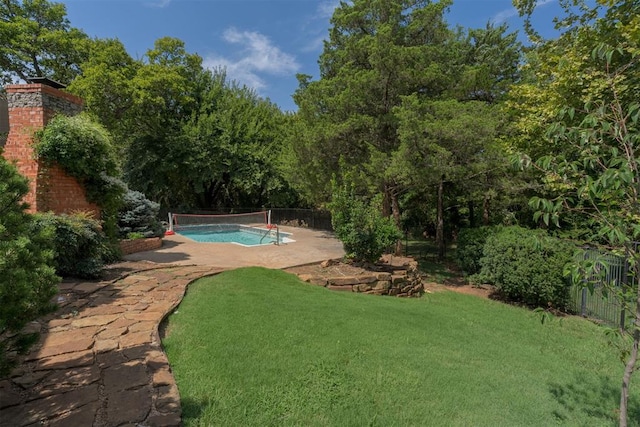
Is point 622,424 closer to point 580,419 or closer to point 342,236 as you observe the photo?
point 580,419

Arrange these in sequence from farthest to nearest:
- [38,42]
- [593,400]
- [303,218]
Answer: [303,218] < [38,42] < [593,400]

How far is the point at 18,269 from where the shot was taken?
6.94ft

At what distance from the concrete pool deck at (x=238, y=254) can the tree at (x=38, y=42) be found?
14758mm

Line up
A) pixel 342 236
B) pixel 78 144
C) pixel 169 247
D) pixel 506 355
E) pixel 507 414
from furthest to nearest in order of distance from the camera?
pixel 169 247 → pixel 342 236 → pixel 78 144 → pixel 506 355 → pixel 507 414

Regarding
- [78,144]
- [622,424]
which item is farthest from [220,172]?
[622,424]

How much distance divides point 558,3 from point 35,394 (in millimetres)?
13090

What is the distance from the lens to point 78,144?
699 cm

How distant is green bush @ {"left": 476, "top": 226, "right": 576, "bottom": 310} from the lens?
7297 millimetres

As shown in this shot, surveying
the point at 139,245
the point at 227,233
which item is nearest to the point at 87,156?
Answer: the point at 139,245

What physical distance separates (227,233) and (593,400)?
16858 mm

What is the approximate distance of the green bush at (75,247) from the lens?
19.0 feet

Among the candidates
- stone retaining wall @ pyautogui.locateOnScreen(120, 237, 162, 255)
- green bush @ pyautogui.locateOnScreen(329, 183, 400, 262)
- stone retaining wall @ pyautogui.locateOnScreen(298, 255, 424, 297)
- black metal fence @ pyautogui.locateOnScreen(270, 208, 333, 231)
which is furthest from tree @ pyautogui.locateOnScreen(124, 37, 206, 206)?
stone retaining wall @ pyautogui.locateOnScreen(298, 255, 424, 297)

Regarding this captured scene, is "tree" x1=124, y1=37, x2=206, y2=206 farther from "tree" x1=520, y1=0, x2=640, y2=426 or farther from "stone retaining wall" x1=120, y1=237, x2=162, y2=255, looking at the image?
"tree" x1=520, y1=0, x2=640, y2=426

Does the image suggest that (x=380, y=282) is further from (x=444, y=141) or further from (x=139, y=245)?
(x=139, y=245)
